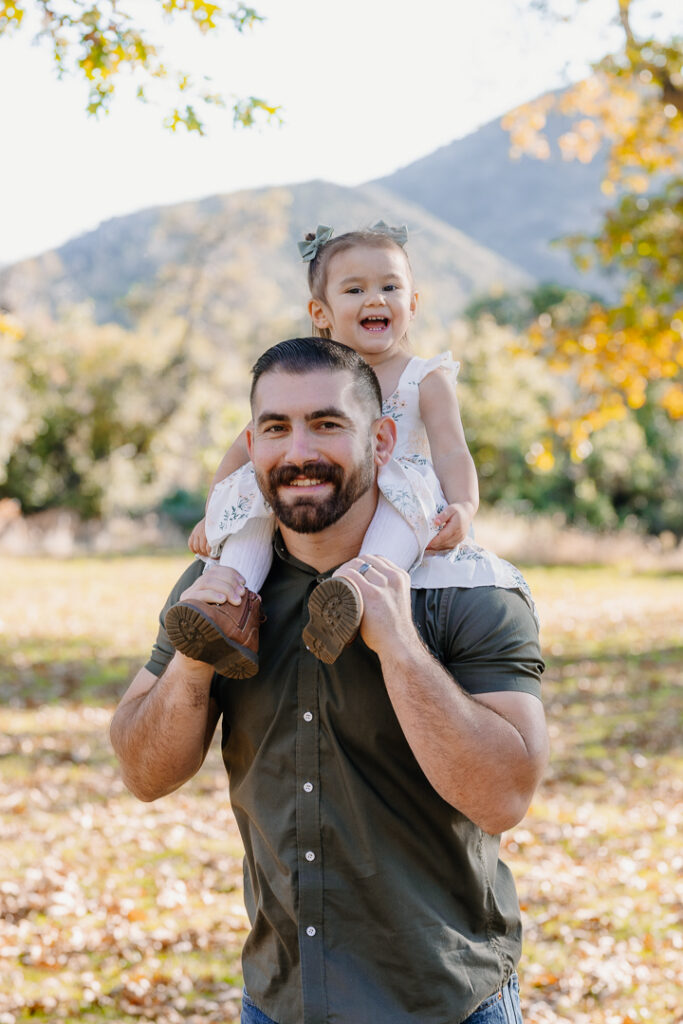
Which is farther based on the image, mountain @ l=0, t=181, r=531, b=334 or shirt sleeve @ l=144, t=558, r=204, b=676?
mountain @ l=0, t=181, r=531, b=334

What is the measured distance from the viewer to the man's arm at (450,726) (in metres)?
2.06

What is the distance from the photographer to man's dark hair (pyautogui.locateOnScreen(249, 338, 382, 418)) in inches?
93.4

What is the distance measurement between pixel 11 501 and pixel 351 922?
2736cm

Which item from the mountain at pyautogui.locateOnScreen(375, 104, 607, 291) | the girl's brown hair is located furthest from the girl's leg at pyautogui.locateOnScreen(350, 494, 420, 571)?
the mountain at pyautogui.locateOnScreen(375, 104, 607, 291)

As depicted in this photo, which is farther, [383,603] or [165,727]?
[165,727]

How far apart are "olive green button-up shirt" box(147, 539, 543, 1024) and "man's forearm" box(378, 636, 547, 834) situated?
121 mm

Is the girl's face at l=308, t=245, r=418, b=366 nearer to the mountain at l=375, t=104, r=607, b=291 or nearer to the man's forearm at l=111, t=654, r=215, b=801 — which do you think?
the man's forearm at l=111, t=654, r=215, b=801

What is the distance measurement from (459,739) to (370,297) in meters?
1.76

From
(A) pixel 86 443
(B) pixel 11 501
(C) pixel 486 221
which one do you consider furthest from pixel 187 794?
(C) pixel 486 221

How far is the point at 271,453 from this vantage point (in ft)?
7.64

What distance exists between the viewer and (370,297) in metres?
3.38

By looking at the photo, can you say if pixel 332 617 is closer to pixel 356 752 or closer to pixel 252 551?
pixel 356 752

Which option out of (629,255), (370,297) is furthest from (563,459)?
(370,297)

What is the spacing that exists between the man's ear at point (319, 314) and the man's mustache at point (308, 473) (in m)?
1.34
